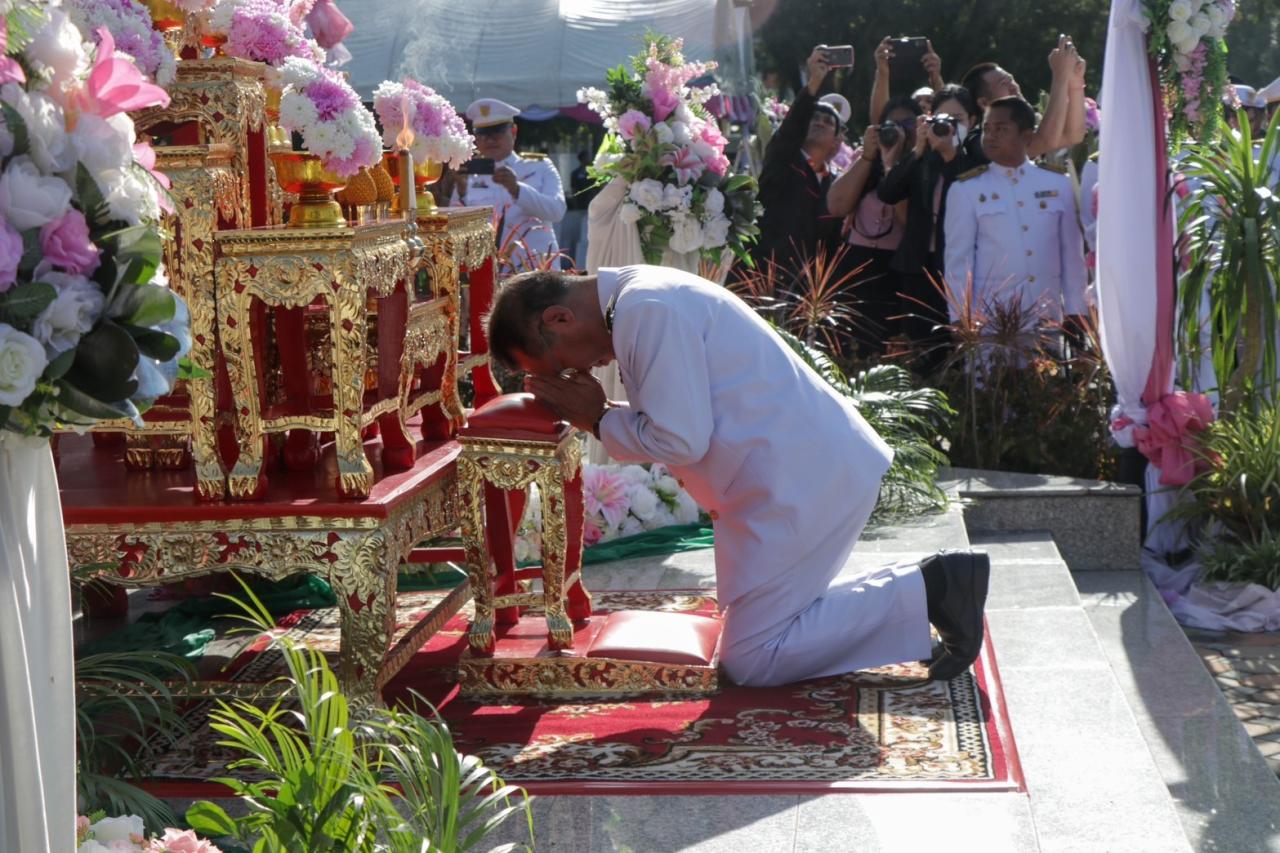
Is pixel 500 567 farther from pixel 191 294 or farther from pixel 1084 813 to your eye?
pixel 1084 813

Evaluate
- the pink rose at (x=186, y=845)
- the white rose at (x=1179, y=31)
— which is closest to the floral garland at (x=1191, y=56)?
the white rose at (x=1179, y=31)

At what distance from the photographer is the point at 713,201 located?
21.8 feet

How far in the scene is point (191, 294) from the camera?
401 centimetres

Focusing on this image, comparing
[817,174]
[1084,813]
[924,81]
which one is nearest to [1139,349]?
[817,174]

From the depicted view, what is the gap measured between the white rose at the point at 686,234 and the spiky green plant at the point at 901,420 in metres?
0.56

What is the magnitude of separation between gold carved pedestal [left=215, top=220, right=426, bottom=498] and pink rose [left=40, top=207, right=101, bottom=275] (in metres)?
1.91

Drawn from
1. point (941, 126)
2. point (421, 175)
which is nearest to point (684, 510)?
point (421, 175)

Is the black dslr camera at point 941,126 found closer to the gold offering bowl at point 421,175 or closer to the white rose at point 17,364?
the gold offering bowl at point 421,175

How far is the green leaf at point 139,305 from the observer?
2.09 meters

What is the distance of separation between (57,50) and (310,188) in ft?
6.66

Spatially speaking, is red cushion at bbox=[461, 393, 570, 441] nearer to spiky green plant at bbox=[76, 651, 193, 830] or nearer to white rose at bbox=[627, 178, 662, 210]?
spiky green plant at bbox=[76, 651, 193, 830]

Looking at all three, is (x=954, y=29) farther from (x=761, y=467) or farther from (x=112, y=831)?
(x=112, y=831)

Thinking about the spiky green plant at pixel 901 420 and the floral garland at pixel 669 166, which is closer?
the spiky green plant at pixel 901 420

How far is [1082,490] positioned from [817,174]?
9.95 feet
